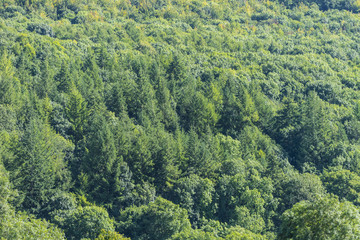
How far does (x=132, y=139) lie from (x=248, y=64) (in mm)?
79527

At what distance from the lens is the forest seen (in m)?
73.2

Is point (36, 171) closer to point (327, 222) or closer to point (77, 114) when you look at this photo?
point (77, 114)

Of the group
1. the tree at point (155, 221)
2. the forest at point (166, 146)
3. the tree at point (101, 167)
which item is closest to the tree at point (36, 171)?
the forest at point (166, 146)

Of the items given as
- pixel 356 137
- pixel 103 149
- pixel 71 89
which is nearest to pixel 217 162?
pixel 103 149

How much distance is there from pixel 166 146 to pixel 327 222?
5324 cm

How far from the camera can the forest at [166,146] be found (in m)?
73.2

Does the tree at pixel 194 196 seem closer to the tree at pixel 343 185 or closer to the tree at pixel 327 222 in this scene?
the tree at pixel 343 185

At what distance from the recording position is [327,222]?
3747 cm

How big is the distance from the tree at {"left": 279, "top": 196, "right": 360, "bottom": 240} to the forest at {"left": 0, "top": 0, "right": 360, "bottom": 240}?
9 centimetres

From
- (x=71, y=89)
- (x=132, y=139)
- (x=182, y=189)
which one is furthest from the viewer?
(x=71, y=89)

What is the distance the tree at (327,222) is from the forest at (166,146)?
0.29 ft

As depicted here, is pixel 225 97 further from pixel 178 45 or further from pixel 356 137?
pixel 178 45

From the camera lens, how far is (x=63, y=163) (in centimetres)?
8506

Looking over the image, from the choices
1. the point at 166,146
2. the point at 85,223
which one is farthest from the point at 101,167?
the point at 85,223
